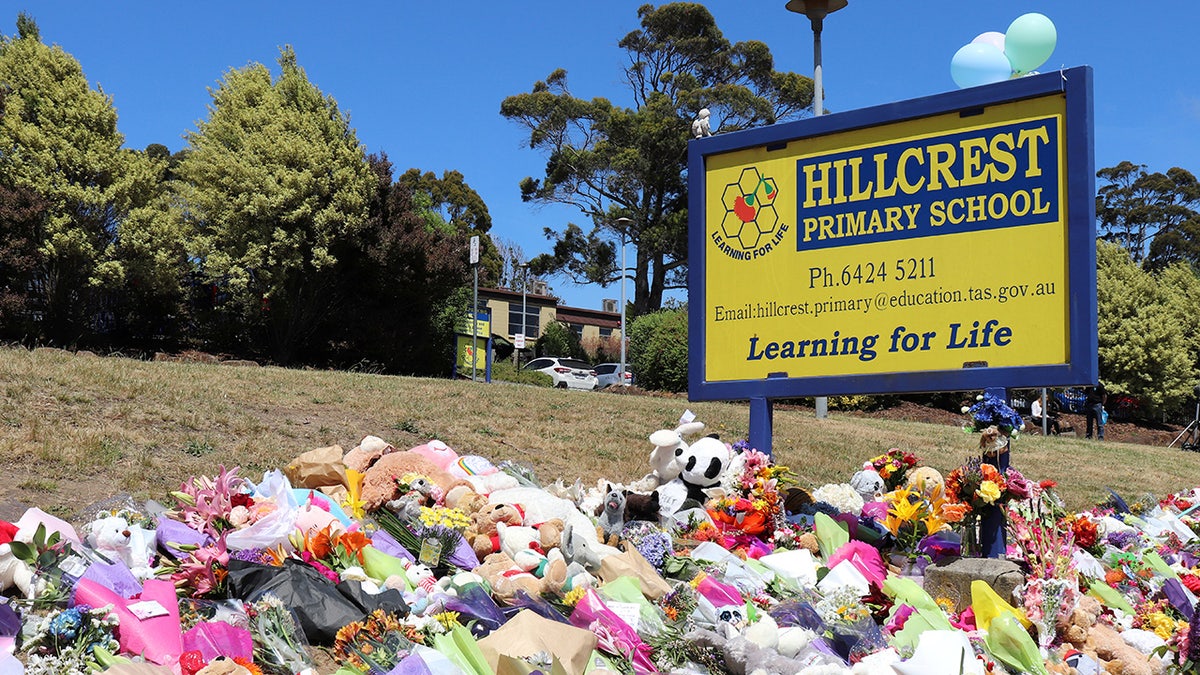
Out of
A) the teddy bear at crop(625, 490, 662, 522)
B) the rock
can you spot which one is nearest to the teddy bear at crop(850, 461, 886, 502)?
the teddy bear at crop(625, 490, 662, 522)

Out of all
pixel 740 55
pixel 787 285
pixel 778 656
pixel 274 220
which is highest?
pixel 740 55

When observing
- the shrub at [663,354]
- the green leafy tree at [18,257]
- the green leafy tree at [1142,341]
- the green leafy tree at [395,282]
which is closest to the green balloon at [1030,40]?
the shrub at [663,354]

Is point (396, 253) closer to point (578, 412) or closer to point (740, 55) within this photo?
point (578, 412)

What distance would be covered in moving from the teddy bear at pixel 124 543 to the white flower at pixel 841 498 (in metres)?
3.46

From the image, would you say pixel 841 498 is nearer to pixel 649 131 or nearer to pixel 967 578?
pixel 967 578

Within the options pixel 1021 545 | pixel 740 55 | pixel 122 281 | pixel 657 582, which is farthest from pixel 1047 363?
pixel 740 55


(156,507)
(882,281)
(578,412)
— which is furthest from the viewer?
(578,412)

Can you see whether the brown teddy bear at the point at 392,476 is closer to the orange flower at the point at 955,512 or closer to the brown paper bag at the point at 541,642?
the brown paper bag at the point at 541,642

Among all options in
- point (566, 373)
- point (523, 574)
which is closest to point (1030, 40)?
point (523, 574)

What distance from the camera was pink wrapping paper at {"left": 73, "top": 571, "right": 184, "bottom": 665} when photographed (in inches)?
130

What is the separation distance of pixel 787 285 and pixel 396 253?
19.6 metres

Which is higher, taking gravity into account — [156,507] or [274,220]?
[274,220]

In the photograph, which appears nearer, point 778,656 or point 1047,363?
point 778,656

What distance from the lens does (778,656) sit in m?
3.31
